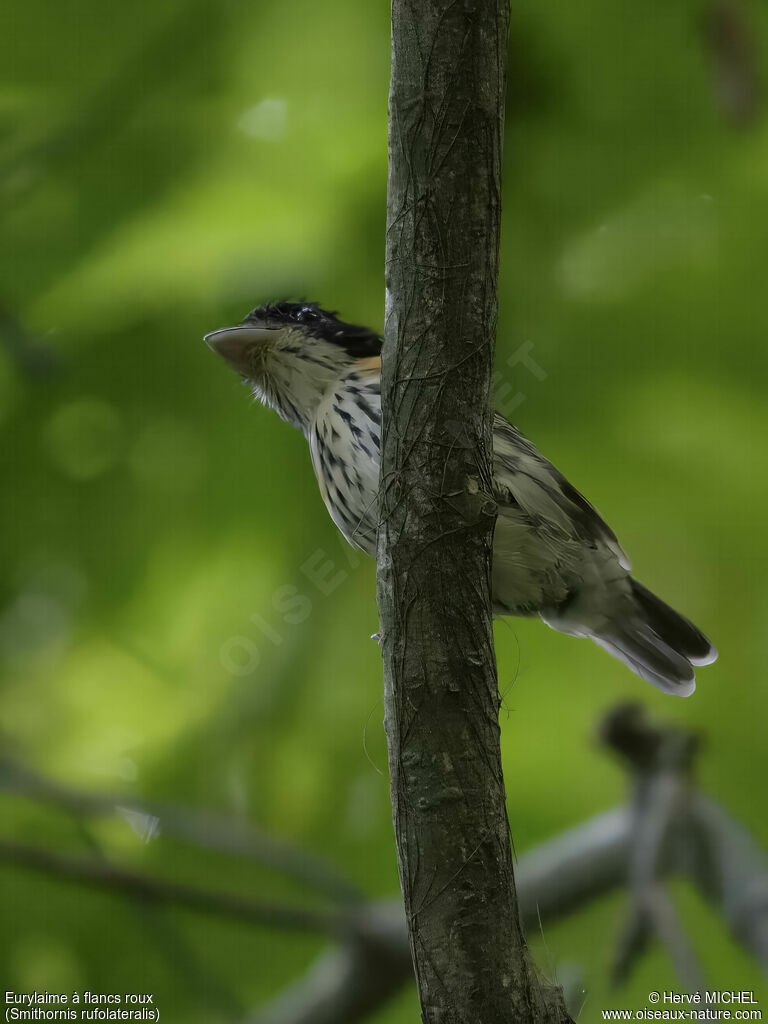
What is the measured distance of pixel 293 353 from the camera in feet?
9.45

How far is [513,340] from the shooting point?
3830 mm

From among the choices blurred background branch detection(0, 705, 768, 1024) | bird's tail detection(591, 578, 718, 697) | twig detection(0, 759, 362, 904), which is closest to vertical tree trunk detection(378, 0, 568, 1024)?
bird's tail detection(591, 578, 718, 697)

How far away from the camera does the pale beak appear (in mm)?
2838

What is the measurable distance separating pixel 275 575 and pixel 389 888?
117cm

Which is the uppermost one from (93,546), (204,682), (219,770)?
(93,546)

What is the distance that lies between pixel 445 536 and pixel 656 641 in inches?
57.4

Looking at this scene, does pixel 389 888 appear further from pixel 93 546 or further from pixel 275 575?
pixel 93 546

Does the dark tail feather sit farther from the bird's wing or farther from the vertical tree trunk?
the vertical tree trunk

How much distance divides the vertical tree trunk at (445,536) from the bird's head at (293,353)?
1135 millimetres

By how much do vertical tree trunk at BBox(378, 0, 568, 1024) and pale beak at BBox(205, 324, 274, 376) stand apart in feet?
3.96

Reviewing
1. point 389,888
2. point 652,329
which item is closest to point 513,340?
point 652,329

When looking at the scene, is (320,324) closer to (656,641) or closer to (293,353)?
(293,353)

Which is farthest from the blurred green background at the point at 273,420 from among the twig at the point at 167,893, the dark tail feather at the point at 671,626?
the dark tail feather at the point at 671,626

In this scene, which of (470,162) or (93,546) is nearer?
(470,162)
